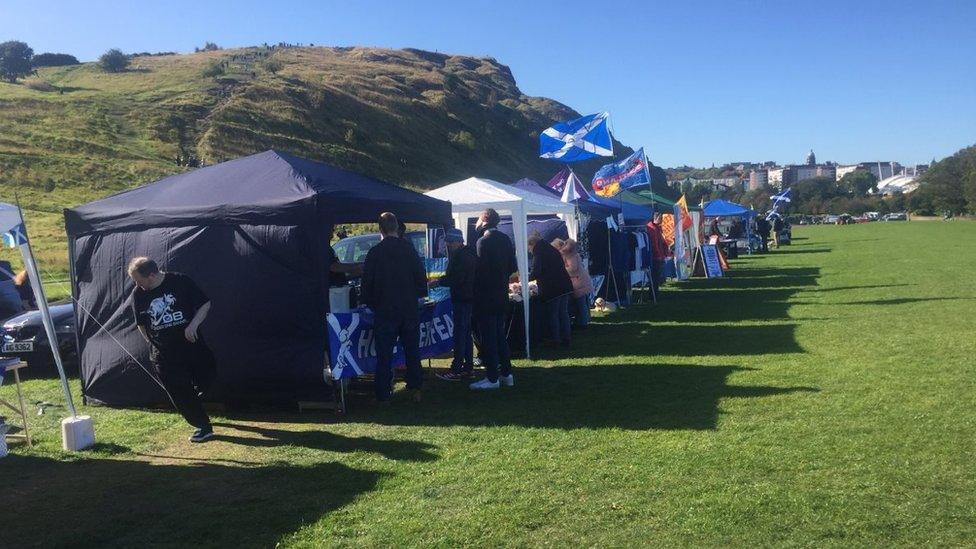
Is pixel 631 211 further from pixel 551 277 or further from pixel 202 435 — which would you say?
pixel 202 435

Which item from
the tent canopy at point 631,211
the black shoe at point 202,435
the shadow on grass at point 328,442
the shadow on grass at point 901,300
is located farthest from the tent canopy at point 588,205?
the black shoe at point 202,435

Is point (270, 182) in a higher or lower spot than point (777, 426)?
higher

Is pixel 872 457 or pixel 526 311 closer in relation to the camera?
pixel 872 457

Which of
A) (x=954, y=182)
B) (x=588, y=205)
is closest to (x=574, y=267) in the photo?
(x=588, y=205)

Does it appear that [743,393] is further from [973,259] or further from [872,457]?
[973,259]

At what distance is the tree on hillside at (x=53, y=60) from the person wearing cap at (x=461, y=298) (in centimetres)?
10761

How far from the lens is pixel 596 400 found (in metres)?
7.39

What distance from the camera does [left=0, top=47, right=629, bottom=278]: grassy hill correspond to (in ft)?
132

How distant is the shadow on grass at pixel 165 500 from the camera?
4488 mm

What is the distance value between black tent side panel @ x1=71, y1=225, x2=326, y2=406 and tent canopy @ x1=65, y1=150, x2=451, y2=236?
13cm

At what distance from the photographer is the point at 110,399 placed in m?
7.97

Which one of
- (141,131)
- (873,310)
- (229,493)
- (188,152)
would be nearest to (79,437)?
(229,493)

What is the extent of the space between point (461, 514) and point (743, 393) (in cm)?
384

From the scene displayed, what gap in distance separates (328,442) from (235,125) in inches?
2051
